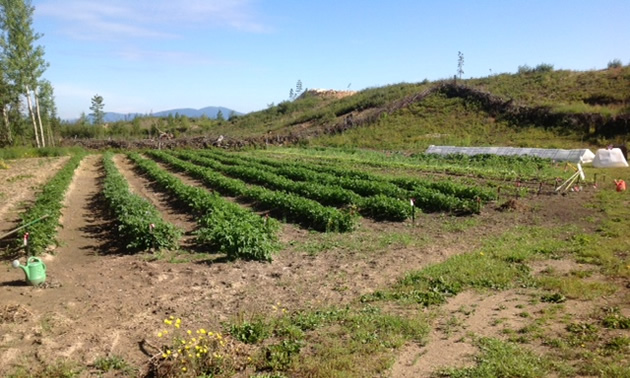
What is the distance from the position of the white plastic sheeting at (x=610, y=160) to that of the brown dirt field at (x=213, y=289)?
37.4ft

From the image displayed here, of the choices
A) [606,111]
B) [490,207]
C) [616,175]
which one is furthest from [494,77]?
[490,207]

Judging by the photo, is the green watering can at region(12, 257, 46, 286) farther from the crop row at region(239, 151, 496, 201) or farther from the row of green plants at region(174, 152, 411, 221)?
the crop row at region(239, 151, 496, 201)

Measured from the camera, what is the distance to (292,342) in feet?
19.2

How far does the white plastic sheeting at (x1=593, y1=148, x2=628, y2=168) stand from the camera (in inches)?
872

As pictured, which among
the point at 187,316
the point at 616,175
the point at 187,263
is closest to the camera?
the point at 187,316

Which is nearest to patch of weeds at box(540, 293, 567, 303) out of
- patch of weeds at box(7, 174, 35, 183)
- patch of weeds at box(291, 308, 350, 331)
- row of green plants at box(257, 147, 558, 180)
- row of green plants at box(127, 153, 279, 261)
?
patch of weeds at box(291, 308, 350, 331)

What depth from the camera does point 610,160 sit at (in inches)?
877

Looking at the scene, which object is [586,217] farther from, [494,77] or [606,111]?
[494,77]

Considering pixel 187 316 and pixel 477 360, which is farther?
pixel 187 316

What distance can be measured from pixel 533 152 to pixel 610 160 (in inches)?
191

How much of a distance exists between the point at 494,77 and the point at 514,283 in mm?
51674

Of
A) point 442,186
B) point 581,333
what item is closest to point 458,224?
point 442,186

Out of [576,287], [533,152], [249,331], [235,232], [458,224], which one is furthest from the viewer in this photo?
[533,152]

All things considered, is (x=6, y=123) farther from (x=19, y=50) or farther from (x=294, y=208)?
(x=294, y=208)
